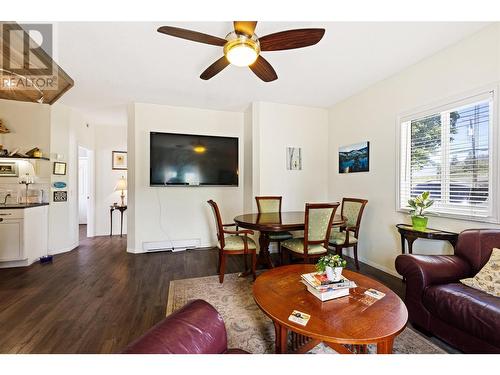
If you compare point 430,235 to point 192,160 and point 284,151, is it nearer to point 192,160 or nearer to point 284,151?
point 284,151

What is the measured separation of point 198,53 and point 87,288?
2884 millimetres

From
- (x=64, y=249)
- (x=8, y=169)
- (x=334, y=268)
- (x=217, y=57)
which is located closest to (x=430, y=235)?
(x=334, y=268)

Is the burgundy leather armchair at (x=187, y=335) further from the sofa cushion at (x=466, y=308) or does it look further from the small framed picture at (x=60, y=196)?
the small framed picture at (x=60, y=196)

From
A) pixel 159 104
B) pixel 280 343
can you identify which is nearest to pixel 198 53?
pixel 159 104

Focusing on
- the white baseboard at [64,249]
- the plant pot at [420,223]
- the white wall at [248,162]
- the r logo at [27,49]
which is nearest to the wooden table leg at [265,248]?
the white wall at [248,162]

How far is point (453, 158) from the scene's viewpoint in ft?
7.48

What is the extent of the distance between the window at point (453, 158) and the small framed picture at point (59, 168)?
524 centimetres

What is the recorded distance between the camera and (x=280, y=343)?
1228 millimetres

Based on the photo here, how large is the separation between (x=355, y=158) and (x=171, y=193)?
3195 mm

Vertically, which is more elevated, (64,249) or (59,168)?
(59,168)

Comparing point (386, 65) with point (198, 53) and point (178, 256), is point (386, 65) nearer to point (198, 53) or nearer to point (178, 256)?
point (198, 53)

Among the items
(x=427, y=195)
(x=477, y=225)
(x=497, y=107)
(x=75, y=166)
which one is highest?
(x=497, y=107)

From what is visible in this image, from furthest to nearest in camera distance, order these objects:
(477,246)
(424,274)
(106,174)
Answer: (106,174) → (477,246) → (424,274)

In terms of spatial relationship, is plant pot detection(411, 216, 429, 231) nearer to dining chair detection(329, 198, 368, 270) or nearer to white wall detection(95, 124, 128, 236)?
dining chair detection(329, 198, 368, 270)
